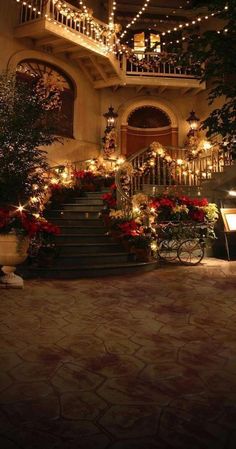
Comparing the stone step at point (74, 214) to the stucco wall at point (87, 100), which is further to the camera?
the stucco wall at point (87, 100)

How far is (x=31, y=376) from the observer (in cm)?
303

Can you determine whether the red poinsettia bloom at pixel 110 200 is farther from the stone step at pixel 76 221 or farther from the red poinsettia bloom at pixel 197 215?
the red poinsettia bloom at pixel 197 215

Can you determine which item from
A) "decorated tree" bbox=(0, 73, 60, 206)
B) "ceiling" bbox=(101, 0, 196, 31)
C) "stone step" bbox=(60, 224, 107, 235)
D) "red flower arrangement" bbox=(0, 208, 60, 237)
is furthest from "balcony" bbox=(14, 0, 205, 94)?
"red flower arrangement" bbox=(0, 208, 60, 237)

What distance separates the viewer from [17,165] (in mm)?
6523

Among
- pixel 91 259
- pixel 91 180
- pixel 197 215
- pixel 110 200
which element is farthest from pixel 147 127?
pixel 91 259

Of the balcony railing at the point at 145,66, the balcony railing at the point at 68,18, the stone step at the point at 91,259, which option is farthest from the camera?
the balcony railing at the point at 145,66

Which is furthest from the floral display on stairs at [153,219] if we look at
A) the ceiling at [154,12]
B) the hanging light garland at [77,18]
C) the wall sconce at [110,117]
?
the ceiling at [154,12]

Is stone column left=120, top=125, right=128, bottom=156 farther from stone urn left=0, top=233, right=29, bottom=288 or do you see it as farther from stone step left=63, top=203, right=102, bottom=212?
stone urn left=0, top=233, right=29, bottom=288

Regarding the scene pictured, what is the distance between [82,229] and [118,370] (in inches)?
262

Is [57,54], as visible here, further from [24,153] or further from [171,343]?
[171,343]

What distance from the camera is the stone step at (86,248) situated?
8.56 metres

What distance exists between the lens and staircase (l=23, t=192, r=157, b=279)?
7.65m

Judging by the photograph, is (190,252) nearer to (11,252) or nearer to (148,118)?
(11,252)

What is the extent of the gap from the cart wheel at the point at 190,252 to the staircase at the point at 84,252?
3.53ft
